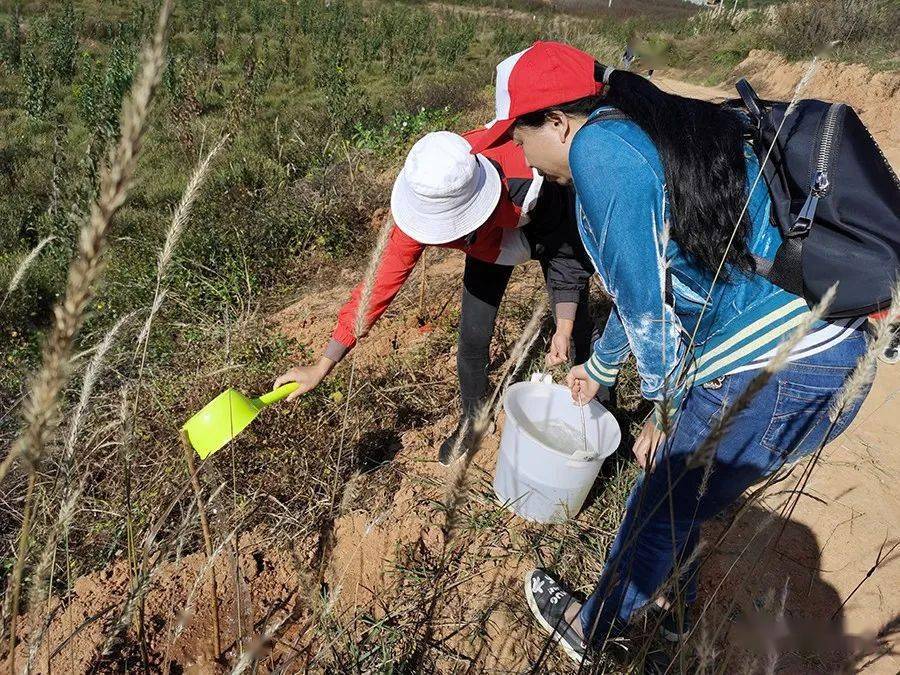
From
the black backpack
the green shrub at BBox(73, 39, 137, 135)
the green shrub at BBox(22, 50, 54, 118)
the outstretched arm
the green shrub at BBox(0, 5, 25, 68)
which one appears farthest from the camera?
the green shrub at BBox(0, 5, 25, 68)

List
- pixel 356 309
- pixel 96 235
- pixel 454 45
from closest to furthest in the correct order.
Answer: pixel 96 235 → pixel 356 309 → pixel 454 45

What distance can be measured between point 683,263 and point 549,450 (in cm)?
92

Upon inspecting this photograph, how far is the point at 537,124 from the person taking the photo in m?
1.47

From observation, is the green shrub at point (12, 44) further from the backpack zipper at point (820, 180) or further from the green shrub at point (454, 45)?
the backpack zipper at point (820, 180)

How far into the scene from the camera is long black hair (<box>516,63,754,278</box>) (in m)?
1.25

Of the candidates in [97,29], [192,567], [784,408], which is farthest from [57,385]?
[97,29]

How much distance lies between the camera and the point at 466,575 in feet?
7.41

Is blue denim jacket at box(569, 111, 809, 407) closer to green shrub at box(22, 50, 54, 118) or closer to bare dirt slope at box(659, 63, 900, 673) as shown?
bare dirt slope at box(659, 63, 900, 673)

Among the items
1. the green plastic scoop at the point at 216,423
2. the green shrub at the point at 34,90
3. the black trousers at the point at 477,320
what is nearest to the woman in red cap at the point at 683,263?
the black trousers at the point at 477,320

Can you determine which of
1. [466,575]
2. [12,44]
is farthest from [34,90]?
[466,575]

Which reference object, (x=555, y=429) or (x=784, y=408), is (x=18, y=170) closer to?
(x=555, y=429)

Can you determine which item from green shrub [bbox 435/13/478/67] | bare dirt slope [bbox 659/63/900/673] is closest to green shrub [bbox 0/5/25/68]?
green shrub [bbox 435/13/478/67]

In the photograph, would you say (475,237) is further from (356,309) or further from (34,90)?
(34,90)

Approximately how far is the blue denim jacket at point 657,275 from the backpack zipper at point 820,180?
79mm
